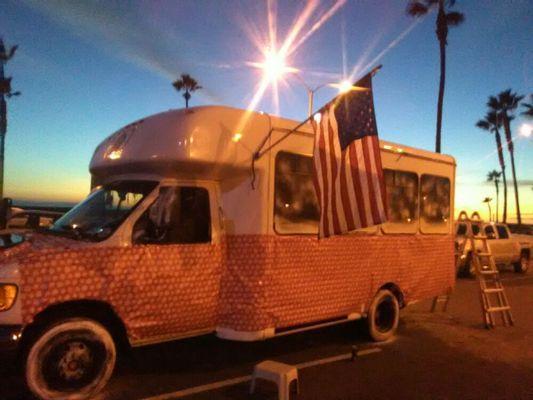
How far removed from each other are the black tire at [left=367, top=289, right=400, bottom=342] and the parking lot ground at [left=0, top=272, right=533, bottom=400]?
165 mm

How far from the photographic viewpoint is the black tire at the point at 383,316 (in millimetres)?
7695

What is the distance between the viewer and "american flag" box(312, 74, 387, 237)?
20.0 feet

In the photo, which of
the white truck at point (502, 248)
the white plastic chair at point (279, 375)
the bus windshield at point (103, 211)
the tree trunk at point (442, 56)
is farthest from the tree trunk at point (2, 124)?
the white plastic chair at point (279, 375)

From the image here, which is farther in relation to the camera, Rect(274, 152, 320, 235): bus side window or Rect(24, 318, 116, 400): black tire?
Rect(274, 152, 320, 235): bus side window

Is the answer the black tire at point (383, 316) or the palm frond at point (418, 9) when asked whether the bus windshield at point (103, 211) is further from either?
the palm frond at point (418, 9)

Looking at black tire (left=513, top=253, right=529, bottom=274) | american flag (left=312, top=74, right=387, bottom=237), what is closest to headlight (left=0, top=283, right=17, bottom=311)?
american flag (left=312, top=74, right=387, bottom=237)

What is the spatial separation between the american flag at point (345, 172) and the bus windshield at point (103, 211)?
203cm

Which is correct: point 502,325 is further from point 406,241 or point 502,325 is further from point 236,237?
point 236,237

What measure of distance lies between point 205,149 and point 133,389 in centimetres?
266

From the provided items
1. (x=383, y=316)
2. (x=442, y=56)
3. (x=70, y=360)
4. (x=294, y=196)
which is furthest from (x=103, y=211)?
(x=442, y=56)

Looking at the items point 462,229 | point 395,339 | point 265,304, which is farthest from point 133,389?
point 462,229

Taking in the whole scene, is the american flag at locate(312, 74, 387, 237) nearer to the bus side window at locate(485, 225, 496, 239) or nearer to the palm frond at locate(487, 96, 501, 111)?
the bus side window at locate(485, 225, 496, 239)

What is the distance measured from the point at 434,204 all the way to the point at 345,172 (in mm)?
3289

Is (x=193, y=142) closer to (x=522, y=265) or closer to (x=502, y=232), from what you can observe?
(x=502, y=232)
